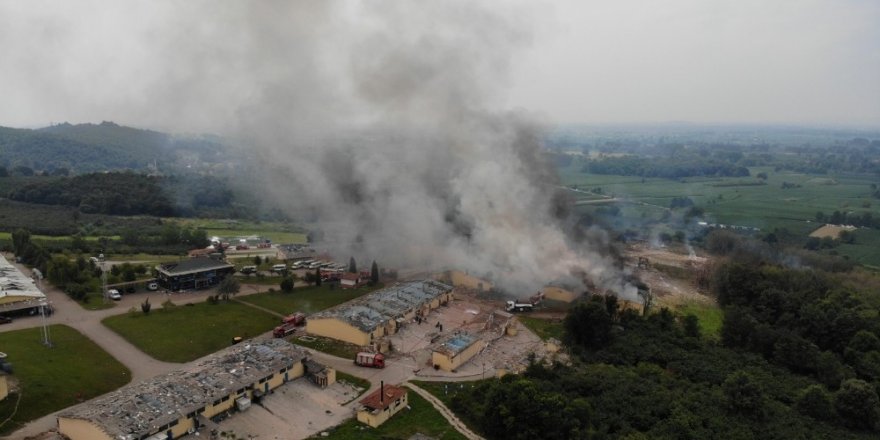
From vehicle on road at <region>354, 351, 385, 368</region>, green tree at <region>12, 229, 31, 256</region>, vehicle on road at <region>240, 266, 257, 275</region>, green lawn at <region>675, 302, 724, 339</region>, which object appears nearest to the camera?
vehicle on road at <region>354, 351, 385, 368</region>

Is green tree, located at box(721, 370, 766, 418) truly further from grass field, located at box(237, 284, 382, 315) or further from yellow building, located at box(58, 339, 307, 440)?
grass field, located at box(237, 284, 382, 315)

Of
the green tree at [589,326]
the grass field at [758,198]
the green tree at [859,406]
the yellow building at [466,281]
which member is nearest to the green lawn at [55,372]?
the green tree at [589,326]

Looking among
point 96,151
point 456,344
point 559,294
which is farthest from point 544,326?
point 96,151

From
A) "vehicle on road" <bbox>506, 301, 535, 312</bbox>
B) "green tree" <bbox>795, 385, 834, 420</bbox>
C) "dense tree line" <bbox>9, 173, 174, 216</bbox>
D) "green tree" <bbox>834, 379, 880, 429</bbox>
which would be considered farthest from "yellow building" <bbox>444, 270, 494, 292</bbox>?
"dense tree line" <bbox>9, 173, 174, 216</bbox>

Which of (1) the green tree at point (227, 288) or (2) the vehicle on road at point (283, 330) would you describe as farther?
(1) the green tree at point (227, 288)

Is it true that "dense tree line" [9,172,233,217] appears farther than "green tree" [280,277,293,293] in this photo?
Yes

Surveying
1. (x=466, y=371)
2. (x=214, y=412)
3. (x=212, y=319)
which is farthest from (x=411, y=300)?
(x=214, y=412)

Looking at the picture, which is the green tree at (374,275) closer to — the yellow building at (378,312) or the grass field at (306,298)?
the grass field at (306,298)
